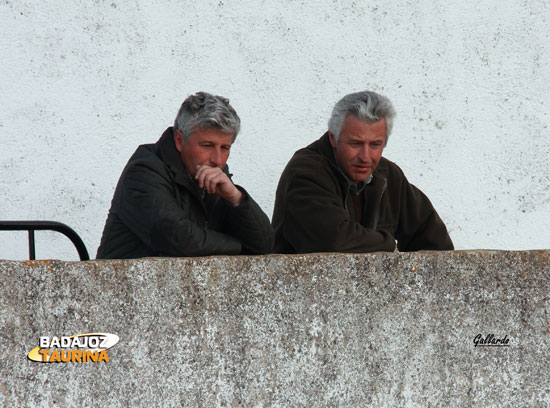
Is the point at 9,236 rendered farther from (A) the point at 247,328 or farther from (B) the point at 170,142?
(A) the point at 247,328

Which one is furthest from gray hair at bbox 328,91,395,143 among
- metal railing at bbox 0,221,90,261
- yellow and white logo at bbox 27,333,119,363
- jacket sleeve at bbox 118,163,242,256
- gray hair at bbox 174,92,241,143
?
yellow and white logo at bbox 27,333,119,363

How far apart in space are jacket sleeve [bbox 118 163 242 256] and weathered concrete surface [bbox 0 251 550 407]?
25cm

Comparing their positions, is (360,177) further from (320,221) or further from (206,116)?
(206,116)

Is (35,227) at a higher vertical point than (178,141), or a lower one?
lower

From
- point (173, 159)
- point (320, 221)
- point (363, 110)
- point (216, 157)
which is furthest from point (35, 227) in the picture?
point (363, 110)

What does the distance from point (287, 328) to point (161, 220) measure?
21.2 inches

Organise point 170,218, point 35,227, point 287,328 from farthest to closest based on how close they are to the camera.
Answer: point 35,227, point 170,218, point 287,328

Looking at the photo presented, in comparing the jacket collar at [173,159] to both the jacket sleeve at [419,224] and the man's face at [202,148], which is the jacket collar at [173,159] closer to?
the man's face at [202,148]

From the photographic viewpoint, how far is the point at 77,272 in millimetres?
2238

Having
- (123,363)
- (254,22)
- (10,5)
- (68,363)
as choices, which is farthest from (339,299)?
(10,5)

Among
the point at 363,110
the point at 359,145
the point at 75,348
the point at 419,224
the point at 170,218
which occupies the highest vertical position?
the point at 363,110

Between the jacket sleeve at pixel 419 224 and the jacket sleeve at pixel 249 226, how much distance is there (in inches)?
28.3

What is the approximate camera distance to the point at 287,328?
236 cm

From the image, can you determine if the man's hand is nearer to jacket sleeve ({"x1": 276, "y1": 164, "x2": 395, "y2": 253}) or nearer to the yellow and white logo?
jacket sleeve ({"x1": 276, "y1": 164, "x2": 395, "y2": 253})
